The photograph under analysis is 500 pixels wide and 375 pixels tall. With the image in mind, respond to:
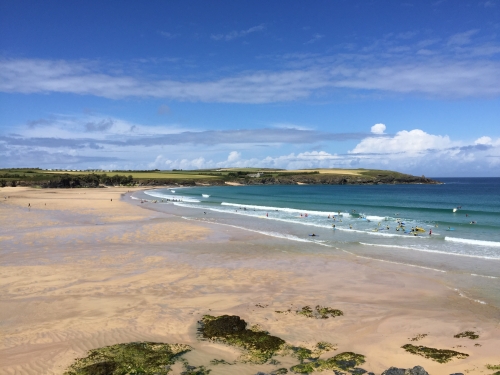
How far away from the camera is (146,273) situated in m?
17.6

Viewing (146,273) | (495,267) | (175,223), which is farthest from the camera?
(175,223)

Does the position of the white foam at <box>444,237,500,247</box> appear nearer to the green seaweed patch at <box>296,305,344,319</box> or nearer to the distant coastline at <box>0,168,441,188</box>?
the green seaweed patch at <box>296,305,344,319</box>

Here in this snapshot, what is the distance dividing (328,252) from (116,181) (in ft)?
374

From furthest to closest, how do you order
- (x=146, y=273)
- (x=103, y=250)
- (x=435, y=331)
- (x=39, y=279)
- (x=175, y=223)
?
(x=175, y=223) < (x=103, y=250) < (x=146, y=273) < (x=39, y=279) < (x=435, y=331)

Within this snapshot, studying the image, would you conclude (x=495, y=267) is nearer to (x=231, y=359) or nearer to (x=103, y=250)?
(x=231, y=359)

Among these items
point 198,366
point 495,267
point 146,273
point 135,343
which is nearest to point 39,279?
point 146,273

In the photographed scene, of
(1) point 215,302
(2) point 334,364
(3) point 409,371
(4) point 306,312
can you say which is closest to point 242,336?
(2) point 334,364

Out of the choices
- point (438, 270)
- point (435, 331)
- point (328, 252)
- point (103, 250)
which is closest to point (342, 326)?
point (435, 331)

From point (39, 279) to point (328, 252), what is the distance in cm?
1619

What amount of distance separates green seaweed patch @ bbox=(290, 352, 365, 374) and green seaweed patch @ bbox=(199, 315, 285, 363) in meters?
0.97

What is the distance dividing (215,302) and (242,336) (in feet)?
11.0

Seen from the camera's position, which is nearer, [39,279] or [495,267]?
[39,279]

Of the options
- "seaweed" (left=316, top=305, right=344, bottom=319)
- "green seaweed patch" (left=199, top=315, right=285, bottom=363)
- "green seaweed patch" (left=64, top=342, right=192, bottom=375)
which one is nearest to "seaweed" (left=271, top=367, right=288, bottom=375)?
"green seaweed patch" (left=199, top=315, right=285, bottom=363)

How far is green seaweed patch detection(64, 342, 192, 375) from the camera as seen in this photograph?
8359 millimetres
